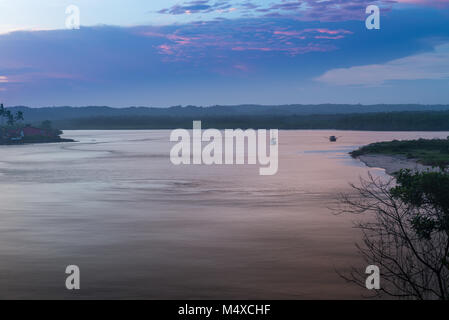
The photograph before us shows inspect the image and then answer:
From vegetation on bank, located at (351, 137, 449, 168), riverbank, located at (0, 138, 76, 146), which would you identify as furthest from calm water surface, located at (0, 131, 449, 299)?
riverbank, located at (0, 138, 76, 146)

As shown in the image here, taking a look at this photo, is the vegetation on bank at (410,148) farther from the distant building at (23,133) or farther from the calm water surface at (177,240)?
the distant building at (23,133)

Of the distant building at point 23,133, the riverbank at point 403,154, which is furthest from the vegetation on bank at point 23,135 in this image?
the riverbank at point 403,154

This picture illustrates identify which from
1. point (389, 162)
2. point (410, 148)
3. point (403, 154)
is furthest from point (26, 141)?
point (389, 162)

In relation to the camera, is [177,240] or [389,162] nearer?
[177,240]

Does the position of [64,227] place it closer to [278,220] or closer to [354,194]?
[278,220]

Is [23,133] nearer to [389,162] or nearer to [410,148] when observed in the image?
[410,148]

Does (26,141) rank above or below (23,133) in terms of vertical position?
below

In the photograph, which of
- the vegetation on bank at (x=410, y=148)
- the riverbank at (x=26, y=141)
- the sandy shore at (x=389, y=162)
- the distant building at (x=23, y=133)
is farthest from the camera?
the distant building at (x=23, y=133)

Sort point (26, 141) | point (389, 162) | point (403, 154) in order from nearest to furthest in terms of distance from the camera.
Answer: point (389, 162) < point (403, 154) < point (26, 141)

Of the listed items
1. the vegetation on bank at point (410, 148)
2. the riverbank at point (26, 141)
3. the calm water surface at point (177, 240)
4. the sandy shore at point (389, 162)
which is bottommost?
the calm water surface at point (177, 240)
